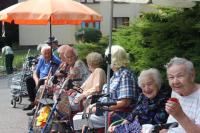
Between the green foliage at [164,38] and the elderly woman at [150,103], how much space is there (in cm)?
67

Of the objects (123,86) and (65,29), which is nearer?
(123,86)

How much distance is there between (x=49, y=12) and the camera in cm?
988

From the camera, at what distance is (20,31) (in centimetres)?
3678

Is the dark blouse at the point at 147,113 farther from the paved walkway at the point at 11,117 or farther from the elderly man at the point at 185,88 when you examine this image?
the paved walkway at the point at 11,117

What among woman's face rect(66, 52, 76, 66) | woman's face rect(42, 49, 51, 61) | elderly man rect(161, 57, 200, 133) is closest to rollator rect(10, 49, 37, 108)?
woman's face rect(42, 49, 51, 61)

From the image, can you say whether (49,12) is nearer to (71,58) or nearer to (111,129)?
(71,58)

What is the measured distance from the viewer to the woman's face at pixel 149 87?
584cm

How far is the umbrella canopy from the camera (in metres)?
9.98

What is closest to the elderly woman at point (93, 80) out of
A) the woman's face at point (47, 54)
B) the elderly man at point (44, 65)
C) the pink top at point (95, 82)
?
the pink top at point (95, 82)

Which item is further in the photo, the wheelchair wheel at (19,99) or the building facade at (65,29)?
the building facade at (65,29)

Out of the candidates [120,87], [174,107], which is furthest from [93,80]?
[174,107]

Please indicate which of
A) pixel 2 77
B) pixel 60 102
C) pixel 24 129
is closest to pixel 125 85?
pixel 60 102

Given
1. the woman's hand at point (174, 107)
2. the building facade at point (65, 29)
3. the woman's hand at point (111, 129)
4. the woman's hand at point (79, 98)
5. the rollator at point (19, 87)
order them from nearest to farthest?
the woman's hand at point (174, 107) → the woman's hand at point (111, 129) → the woman's hand at point (79, 98) → the rollator at point (19, 87) → the building facade at point (65, 29)

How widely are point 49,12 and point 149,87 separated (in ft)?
14.8
